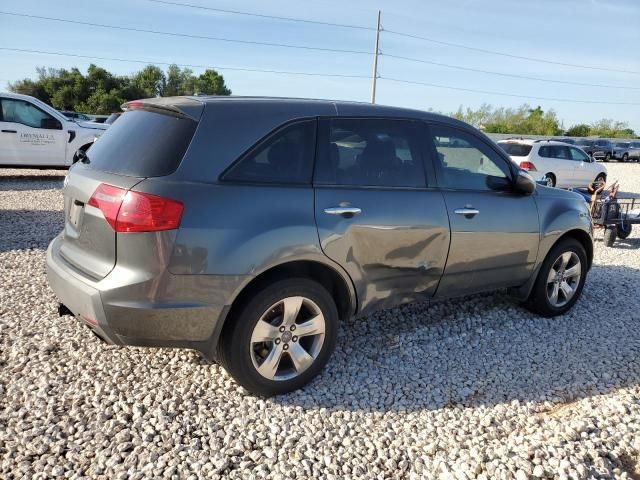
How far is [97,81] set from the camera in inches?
2078

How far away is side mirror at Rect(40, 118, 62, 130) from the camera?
41.3ft

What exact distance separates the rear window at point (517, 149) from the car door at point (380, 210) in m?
13.1

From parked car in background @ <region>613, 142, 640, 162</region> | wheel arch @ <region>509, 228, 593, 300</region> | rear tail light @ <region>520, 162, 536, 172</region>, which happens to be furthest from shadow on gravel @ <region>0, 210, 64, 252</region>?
parked car in background @ <region>613, 142, 640, 162</region>

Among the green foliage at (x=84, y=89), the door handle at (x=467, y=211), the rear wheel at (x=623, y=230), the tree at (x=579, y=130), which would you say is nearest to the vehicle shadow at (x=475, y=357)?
the door handle at (x=467, y=211)

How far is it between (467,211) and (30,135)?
11.6m

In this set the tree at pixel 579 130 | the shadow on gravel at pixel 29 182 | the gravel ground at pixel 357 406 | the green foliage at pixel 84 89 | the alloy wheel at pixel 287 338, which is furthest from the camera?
the tree at pixel 579 130

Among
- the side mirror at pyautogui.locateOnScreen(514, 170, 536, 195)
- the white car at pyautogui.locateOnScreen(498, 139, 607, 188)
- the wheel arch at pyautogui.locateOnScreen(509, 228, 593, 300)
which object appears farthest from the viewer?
the white car at pyautogui.locateOnScreen(498, 139, 607, 188)

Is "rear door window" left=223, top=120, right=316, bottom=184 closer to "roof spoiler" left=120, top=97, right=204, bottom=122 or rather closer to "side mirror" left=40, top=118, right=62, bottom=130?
"roof spoiler" left=120, top=97, right=204, bottom=122

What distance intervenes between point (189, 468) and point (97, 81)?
186ft

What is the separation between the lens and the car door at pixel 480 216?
402cm

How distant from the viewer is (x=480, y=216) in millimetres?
4113

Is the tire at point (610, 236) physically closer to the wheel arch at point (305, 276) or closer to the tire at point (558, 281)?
the tire at point (558, 281)

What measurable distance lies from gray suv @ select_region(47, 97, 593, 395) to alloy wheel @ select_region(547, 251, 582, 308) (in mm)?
958

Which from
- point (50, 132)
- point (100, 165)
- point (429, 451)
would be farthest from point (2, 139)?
point (429, 451)
